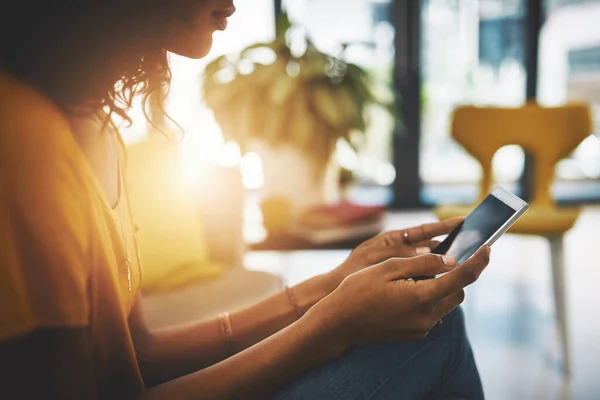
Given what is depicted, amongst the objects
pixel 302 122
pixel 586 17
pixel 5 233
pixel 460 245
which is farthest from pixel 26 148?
pixel 586 17

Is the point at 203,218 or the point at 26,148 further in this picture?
the point at 203,218

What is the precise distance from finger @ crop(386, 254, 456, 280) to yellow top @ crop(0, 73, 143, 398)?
0.33 meters

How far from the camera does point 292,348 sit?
2.19 ft

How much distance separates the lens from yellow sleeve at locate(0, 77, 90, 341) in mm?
497

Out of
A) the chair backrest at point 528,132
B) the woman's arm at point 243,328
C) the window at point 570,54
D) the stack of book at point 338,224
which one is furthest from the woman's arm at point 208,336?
the window at point 570,54

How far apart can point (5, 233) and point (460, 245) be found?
2.15 feet

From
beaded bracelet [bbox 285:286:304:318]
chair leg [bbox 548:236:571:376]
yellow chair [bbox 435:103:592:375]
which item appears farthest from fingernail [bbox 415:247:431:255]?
yellow chair [bbox 435:103:592:375]

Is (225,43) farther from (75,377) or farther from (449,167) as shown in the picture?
(75,377)

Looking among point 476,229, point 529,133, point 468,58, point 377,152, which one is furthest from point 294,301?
point 468,58

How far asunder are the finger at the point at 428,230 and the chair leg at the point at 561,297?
3.66ft

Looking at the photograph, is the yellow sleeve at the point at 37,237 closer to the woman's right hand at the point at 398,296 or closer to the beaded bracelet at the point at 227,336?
the woman's right hand at the point at 398,296

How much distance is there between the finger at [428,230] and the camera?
3.12ft

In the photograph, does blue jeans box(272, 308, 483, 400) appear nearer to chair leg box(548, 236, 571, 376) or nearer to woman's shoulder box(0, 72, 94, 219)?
woman's shoulder box(0, 72, 94, 219)

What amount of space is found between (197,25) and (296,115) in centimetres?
151
